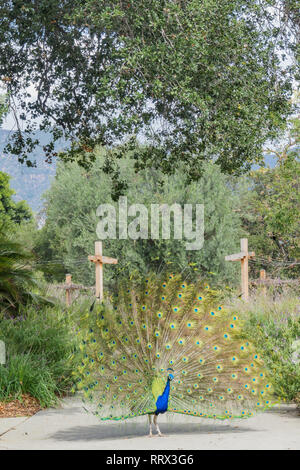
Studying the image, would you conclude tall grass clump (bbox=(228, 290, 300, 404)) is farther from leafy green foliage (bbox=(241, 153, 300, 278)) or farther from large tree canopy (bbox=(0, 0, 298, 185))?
leafy green foliage (bbox=(241, 153, 300, 278))

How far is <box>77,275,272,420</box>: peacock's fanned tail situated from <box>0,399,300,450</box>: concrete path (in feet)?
0.74

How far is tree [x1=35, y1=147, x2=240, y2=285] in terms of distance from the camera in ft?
99.7

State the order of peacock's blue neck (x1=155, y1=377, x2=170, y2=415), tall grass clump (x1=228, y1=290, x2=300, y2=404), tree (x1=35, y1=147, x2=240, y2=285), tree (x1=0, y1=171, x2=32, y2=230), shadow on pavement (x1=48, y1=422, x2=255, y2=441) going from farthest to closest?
tree (x1=0, y1=171, x2=32, y2=230)
tree (x1=35, y1=147, x2=240, y2=285)
tall grass clump (x1=228, y1=290, x2=300, y2=404)
shadow on pavement (x1=48, y1=422, x2=255, y2=441)
peacock's blue neck (x1=155, y1=377, x2=170, y2=415)

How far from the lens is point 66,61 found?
1009cm

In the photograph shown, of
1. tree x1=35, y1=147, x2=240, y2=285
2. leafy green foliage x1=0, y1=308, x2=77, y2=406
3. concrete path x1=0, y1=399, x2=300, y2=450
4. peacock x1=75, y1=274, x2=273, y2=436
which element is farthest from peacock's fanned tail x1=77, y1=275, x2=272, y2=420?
tree x1=35, y1=147, x2=240, y2=285

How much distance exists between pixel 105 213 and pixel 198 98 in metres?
23.6

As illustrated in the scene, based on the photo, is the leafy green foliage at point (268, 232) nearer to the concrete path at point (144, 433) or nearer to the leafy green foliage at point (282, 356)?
the leafy green foliage at point (282, 356)

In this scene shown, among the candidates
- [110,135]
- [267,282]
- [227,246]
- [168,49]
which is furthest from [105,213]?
[168,49]

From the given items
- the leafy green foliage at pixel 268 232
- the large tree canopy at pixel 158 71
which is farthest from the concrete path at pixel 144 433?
the leafy green foliage at pixel 268 232

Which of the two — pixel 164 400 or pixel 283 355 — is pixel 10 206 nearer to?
pixel 283 355

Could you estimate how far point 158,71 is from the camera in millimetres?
8109

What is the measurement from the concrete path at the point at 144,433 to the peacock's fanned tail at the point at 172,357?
0.74 ft

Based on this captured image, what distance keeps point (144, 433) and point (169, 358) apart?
0.79 m

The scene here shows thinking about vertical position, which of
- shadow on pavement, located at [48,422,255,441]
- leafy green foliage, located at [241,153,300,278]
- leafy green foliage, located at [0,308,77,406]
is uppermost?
leafy green foliage, located at [241,153,300,278]
